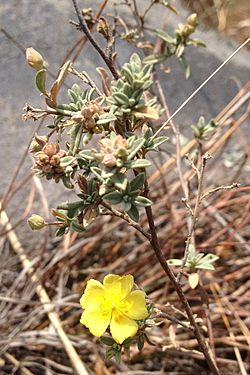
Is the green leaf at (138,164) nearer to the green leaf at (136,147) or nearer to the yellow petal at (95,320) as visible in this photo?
the green leaf at (136,147)

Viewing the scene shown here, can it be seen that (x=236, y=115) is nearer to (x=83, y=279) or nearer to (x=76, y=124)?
(x=83, y=279)

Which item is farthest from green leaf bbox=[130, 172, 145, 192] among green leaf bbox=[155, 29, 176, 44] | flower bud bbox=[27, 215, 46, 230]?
green leaf bbox=[155, 29, 176, 44]

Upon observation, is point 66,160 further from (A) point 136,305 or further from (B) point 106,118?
(A) point 136,305

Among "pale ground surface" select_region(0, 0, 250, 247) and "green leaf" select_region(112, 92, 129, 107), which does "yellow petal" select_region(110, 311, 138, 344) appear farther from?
"pale ground surface" select_region(0, 0, 250, 247)

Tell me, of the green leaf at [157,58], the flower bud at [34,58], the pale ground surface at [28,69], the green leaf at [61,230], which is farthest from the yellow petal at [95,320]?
the pale ground surface at [28,69]

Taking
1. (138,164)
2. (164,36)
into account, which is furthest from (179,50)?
(138,164)
